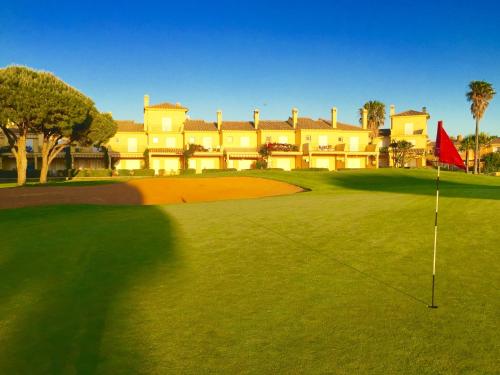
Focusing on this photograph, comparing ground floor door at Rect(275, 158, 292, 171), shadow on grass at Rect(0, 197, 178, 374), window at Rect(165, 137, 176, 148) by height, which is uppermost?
window at Rect(165, 137, 176, 148)

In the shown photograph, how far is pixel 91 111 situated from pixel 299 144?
3466cm

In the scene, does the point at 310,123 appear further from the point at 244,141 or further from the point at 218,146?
the point at 218,146

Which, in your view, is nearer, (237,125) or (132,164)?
(132,164)

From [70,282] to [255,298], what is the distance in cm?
381

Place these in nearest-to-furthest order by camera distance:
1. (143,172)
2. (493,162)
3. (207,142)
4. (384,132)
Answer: (143,172) → (207,142) → (493,162) → (384,132)

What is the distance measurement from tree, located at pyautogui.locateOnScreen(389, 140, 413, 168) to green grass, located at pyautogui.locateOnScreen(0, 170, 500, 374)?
62872 millimetres

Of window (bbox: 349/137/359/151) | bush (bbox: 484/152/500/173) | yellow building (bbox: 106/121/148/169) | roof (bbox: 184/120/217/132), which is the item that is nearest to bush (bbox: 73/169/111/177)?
yellow building (bbox: 106/121/148/169)

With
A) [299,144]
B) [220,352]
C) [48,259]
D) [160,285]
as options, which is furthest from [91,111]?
[220,352]

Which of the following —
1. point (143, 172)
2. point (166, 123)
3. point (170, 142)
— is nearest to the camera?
point (143, 172)

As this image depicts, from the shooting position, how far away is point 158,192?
94.7ft

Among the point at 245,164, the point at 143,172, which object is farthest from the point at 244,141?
A: the point at 143,172

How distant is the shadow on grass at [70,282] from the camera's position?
16.3 feet

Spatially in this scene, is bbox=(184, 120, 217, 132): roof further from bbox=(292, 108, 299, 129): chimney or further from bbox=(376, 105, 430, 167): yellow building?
bbox=(376, 105, 430, 167): yellow building

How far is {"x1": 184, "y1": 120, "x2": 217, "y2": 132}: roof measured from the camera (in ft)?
226
